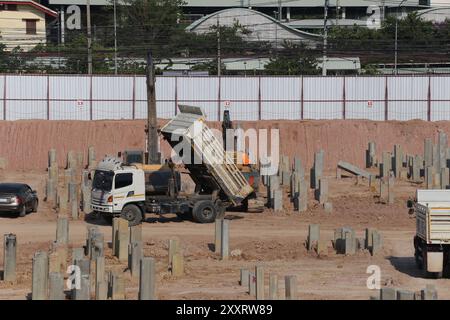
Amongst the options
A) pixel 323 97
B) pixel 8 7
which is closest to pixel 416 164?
pixel 323 97

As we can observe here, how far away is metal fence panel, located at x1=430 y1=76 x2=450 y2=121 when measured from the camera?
60375mm

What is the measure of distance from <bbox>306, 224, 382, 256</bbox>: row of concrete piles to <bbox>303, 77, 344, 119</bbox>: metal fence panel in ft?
96.3

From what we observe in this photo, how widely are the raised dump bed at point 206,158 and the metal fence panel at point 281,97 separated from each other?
2256cm

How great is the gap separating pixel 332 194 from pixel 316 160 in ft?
5.15

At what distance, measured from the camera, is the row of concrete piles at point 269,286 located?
22.2m

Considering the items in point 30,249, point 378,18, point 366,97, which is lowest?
point 30,249

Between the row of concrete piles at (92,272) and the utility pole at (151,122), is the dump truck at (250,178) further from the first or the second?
the row of concrete piles at (92,272)

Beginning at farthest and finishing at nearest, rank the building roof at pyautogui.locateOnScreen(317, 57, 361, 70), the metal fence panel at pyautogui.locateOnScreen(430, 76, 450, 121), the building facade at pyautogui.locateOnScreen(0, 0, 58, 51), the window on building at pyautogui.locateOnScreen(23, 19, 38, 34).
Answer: the window on building at pyautogui.locateOnScreen(23, 19, 38, 34) < the building facade at pyautogui.locateOnScreen(0, 0, 58, 51) < the building roof at pyautogui.locateOnScreen(317, 57, 361, 70) < the metal fence panel at pyautogui.locateOnScreen(430, 76, 450, 121)

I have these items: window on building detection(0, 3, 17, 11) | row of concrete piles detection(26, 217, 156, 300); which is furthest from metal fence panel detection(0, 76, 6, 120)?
row of concrete piles detection(26, 217, 156, 300)

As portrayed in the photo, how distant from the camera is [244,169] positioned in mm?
39906

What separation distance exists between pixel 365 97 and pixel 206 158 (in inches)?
1005

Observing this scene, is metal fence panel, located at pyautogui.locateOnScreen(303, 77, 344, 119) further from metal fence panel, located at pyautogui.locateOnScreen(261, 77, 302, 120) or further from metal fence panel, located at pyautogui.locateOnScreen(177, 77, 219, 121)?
metal fence panel, located at pyautogui.locateOnScreen(177, 77, 219, 121)
